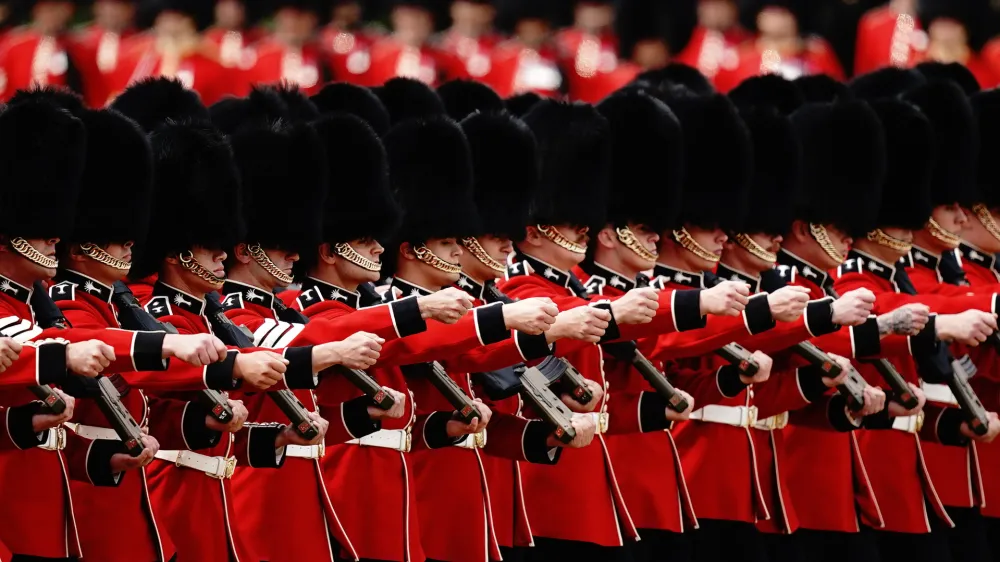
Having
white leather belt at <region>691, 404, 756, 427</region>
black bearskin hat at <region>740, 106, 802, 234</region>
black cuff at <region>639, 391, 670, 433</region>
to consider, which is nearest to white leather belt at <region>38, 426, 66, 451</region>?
black cuff at <region>639, 391, 670, 433</region>

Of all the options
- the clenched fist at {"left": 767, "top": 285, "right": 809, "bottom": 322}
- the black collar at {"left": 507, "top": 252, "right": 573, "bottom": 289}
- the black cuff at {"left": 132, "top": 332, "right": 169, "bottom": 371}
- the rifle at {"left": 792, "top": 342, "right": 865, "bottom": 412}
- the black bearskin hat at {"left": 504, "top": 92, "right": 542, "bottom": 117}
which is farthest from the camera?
the black bearskin hat at {"left": 504, "top": 92, "right": 542, "bottom": 117}

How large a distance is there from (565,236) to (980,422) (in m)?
1.99

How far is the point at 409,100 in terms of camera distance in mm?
7609

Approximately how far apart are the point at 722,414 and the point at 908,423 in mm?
1021

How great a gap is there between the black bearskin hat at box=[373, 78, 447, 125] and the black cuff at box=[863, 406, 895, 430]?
1.90 metres

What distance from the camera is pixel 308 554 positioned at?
5.68m

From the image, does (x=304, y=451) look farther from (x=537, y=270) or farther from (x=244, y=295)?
(x=537, y=270)

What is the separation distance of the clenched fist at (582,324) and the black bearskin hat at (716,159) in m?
1.64

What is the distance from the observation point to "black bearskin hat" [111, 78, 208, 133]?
685 cm

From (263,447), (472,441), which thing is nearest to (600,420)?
(472,441)

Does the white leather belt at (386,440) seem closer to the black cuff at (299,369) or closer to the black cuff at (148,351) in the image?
the black cuff at (299,369)

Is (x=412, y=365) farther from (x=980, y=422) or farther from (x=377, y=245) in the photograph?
(x=980, y=422)

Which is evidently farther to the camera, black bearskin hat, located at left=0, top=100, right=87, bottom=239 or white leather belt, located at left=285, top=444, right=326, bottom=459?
white leather belt, located at left=285, top=444, right=326, bottom=459

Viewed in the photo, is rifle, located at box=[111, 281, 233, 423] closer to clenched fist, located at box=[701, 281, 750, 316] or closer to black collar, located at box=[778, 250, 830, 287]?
clenched fist, located at box=[701, 281, 750, 316]
